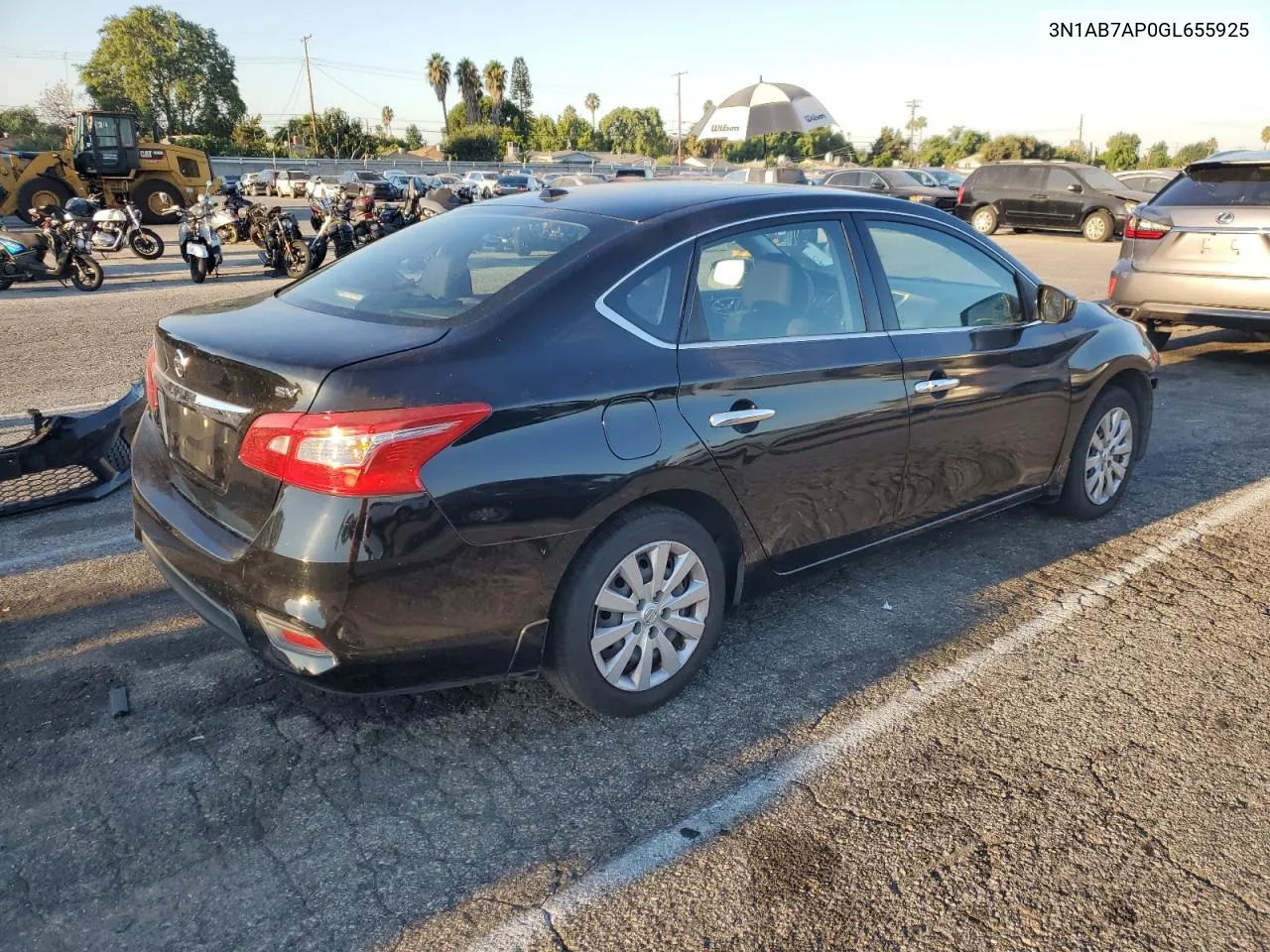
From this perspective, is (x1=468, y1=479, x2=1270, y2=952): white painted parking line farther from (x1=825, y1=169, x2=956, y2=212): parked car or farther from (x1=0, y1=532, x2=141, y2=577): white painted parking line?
(x1=825, y1=169, x2=956, y2=212): parked car

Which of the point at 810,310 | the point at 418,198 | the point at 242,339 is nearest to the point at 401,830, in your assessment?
the point at 242,339

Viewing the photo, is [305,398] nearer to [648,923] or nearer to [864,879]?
[648,923]

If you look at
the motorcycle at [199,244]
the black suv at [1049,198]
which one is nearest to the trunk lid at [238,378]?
the motorcycle at [199,244]

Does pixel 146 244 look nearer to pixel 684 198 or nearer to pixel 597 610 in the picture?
pixel 684 198

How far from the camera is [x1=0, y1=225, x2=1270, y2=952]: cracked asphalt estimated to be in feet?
7.50

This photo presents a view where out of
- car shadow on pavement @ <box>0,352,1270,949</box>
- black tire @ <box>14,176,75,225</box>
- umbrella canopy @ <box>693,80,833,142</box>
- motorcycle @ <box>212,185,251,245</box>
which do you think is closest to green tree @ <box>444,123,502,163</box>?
umbrella canopy @ <box>693,80,833,142</box>

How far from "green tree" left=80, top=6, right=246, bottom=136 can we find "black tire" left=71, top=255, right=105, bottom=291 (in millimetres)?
85631

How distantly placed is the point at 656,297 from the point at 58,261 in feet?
44.4

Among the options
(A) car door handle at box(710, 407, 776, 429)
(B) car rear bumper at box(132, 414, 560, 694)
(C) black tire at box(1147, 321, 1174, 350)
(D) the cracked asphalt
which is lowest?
(D) the cracked asphalt

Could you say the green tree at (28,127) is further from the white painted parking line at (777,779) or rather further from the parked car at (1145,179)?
the white painted parking line at (777,779)

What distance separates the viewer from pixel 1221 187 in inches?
313

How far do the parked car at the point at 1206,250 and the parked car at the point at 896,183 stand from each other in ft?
57.7

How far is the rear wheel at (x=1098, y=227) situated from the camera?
22.2 metres

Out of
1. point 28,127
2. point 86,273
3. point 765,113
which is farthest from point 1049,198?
point 28,127
